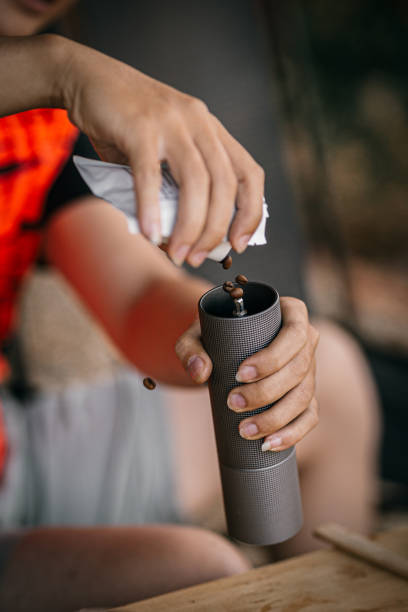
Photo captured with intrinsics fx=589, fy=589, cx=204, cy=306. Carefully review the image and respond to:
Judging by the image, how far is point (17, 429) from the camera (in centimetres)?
80

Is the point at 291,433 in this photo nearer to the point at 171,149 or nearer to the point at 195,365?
the point at 195,365

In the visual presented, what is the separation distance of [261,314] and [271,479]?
12 cm

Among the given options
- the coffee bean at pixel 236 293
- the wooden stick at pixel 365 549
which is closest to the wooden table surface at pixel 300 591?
the wooden stick at pixel 365 549

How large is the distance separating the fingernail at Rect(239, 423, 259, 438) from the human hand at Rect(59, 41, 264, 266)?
0.11m

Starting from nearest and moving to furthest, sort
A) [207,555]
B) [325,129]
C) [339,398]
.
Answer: [207,555], [339,398], [325,129]

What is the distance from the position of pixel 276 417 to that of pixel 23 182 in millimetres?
453

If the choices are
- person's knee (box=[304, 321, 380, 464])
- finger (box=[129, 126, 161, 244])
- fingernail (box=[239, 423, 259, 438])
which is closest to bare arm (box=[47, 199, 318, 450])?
fingernail (box=[239, 423, 259, 438])

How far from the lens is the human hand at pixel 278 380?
378mm

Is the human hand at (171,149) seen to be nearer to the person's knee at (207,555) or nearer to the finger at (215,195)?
the finger at (215,195)

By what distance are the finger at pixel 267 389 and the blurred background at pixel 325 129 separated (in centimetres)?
61

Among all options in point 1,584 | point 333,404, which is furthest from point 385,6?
point 1,584

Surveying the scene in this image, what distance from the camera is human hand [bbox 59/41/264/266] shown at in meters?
0.34

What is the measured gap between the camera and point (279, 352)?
0.38 m

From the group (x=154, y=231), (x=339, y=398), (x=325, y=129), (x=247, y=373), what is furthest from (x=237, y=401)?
(x=325, y=129)
